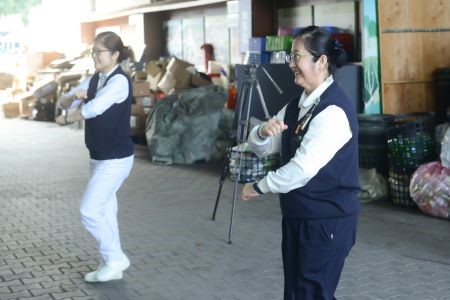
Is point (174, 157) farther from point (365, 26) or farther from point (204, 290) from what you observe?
point (204, 290)

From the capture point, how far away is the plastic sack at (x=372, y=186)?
7070 millimetres

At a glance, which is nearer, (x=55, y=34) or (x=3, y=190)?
(x=3, y=190)

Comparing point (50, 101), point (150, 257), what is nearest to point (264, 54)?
point (150, 257)

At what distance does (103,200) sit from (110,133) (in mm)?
443

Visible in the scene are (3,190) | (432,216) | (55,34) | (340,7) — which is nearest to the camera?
(432,216)

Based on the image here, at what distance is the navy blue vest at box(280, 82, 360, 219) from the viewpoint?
2842 mm

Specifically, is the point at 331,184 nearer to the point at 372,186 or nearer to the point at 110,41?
the point at 110,41

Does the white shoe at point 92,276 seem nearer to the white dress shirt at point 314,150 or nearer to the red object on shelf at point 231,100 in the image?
the white dress shirt at point 314,150

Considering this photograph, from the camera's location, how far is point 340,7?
905 cm

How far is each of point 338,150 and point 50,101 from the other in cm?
1410

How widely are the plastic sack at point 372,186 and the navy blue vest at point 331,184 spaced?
4208 millimetres

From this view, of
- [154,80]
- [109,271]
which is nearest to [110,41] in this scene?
[109,271]

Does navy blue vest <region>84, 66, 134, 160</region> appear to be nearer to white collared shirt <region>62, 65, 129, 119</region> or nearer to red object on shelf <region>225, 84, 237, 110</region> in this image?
white collared shirt <region>62, 65, 129, 119</region>

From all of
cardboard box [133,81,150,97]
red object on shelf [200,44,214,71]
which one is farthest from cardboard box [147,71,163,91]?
red object on shelf [200,44,214,71]
